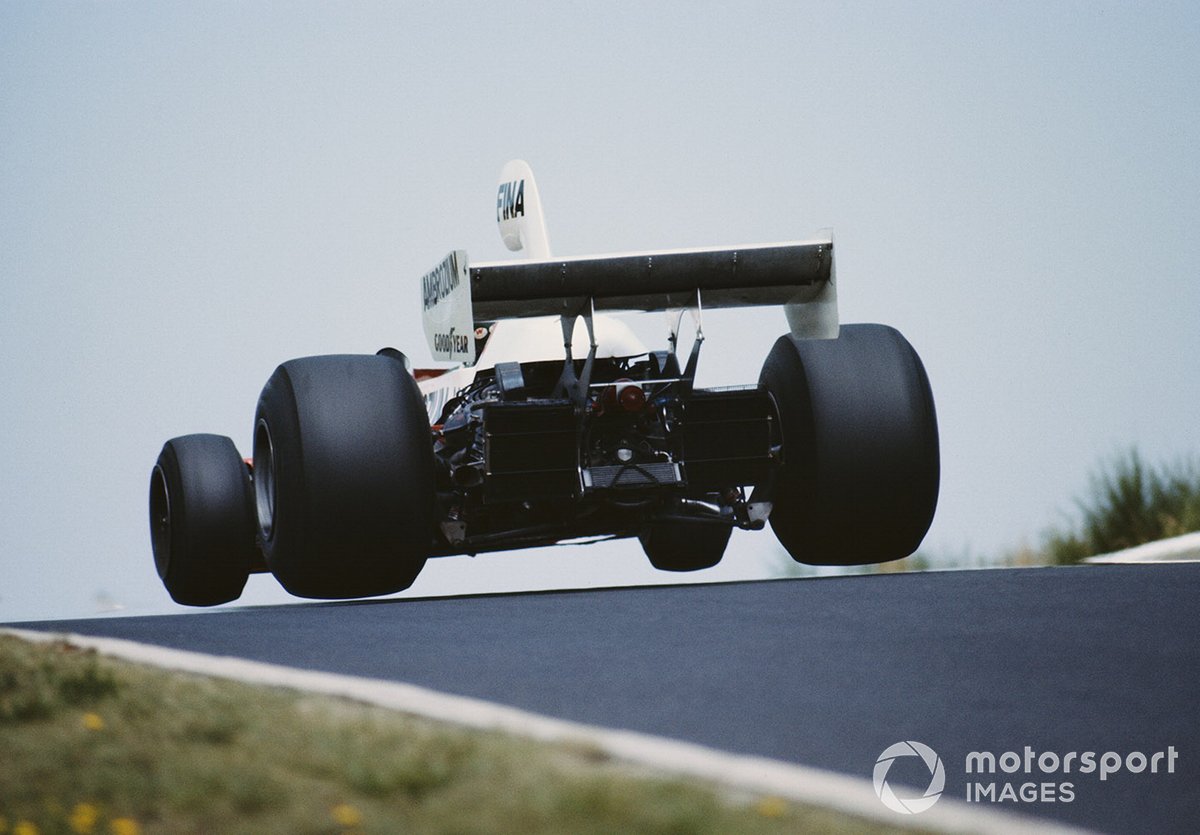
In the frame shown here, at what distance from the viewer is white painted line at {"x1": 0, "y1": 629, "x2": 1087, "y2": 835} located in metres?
3.78

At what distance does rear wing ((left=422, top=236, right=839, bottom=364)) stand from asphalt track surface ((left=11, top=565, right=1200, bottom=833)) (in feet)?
5.35

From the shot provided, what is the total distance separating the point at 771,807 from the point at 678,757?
0.49 meters

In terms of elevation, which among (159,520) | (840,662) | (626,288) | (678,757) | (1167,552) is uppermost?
(626,288)

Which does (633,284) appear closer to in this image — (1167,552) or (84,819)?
(1167,552)

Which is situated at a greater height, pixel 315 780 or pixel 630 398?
pixel 630 398

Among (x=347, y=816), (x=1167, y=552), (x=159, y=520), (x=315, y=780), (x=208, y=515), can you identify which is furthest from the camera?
(x=1167, y=552)

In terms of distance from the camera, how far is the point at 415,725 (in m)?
4.62

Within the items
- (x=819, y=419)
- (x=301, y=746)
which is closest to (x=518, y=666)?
(x=301, y=746)

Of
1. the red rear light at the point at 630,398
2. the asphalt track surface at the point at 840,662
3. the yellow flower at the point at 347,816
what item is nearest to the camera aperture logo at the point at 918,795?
the asphalt track surface at the point at 840,662

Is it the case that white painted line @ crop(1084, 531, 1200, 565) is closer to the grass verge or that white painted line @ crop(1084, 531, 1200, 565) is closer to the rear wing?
the rear wing

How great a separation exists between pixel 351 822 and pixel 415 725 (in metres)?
1.04

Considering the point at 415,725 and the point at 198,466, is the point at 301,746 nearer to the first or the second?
the point at 415,725

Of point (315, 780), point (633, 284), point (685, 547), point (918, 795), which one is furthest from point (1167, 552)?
point (315, 780)

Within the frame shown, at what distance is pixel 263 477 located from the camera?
387 inches
